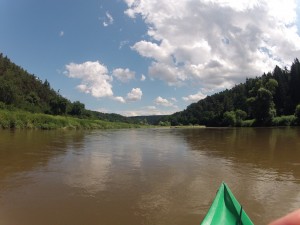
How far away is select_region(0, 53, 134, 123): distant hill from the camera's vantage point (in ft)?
254

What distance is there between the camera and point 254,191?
10.1 m

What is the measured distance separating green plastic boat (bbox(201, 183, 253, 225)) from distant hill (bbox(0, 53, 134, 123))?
68751mm

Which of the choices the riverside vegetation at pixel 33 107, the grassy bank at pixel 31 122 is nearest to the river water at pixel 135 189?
the grassy bank at pixel 31 122

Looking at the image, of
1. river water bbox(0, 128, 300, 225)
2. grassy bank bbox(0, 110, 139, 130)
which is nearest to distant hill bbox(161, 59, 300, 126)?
grassy bank bbox(0, 110, 139, 130)

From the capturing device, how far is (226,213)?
495 cm

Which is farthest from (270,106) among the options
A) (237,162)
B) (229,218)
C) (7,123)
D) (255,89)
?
(229,218)

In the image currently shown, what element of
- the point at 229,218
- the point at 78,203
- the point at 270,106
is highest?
the point at 270,106

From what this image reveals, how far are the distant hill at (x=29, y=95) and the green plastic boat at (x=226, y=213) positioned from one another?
68.8 metres

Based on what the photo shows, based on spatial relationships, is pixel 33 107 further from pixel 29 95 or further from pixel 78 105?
pixel 78 105

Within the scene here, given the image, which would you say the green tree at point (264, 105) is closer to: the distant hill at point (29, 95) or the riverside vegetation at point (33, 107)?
the riverside vegetation at point (33, 107)

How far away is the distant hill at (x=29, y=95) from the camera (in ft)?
254

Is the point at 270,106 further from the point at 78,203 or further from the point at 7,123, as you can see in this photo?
the point at 78,203

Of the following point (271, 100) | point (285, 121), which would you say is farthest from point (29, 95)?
point (285, 121)

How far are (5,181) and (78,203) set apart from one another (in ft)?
13.1
